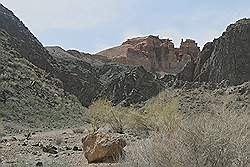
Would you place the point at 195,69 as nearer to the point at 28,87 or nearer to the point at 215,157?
the point at 28,87

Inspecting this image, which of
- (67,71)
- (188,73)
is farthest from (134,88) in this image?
(67,71)

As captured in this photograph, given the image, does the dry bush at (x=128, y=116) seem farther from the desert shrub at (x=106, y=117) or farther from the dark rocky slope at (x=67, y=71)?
the dark rocky slope at (x=67, y=71)

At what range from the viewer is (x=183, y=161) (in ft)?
43.1

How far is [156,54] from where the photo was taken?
129625mm

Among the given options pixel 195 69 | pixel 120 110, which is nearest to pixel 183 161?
pixel 120 110

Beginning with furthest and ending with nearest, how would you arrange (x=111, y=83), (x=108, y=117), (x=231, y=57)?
(x=111, y=83) → (x=231, y=57) → (x=108, y=117)

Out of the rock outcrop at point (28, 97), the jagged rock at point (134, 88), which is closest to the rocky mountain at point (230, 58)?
the jagged rock at point (134, 88)

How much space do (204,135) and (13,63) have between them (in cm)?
5484

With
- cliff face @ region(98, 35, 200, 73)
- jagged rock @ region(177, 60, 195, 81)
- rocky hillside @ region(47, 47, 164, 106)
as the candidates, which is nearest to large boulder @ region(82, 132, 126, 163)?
rocky hillside @ region(47, 47, 164, 106)

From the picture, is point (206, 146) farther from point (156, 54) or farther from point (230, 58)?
point (156, 54)

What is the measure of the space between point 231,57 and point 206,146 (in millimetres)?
59616

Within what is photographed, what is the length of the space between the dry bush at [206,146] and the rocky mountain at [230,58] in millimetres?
52574

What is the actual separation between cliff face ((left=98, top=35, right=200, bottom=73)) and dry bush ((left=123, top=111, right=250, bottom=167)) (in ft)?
350

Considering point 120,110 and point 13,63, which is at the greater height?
point 13,63
